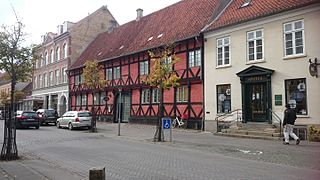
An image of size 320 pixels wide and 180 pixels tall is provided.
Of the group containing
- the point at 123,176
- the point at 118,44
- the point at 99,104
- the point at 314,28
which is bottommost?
the point at 123,176

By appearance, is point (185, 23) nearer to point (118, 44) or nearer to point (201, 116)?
point (201, 116)

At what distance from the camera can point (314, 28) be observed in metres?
18.7

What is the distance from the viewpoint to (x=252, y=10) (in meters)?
22.5

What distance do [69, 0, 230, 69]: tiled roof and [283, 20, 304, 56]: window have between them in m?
6.79

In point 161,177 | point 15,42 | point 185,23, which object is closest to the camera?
point 161,177

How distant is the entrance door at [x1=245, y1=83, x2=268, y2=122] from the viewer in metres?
21.0

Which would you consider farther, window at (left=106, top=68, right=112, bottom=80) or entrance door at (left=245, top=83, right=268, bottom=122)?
window at (left=106, top=68, right=112, bottom=80)

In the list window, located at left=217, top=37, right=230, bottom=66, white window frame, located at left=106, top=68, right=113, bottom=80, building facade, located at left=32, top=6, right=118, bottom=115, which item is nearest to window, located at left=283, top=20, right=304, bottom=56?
window, located at left=217, top=37, right=230, bottom=66

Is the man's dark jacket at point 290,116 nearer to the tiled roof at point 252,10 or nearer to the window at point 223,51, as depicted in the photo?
the tiled roof at point 252,10

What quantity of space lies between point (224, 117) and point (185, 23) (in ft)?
30.5

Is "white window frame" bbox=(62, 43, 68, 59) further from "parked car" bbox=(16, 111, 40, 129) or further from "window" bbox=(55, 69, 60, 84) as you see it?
"parked car" bbox=(16, 111, 40, 129)

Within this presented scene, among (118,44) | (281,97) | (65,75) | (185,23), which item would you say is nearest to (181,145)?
(281,97)

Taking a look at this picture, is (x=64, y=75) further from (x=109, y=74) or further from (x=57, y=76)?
(x=109, y=74)

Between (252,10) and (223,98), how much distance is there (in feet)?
19.3
